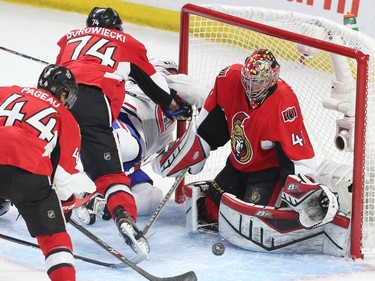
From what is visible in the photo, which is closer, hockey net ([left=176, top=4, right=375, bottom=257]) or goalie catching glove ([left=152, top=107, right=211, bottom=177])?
hockey net ([left=176, top=4, right=375, bottom=257])

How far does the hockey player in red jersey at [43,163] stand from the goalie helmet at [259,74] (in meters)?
0.80

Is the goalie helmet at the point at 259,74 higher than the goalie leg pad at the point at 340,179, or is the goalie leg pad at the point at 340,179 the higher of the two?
the goalie helmet at the point at 259,74

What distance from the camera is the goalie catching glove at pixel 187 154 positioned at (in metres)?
4.67

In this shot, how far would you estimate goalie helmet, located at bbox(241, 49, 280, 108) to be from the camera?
4.25m

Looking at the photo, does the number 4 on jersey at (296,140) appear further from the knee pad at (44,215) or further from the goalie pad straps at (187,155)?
the knee pad at (44,215)

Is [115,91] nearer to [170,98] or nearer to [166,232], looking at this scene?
[170,98]

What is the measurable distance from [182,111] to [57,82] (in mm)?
1091

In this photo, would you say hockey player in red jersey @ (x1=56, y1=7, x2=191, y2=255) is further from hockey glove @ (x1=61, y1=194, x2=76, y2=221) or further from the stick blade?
hockey glove @ (x1=61, y1=194, x2=76, y2=221)

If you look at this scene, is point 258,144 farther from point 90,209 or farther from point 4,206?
point 4,206

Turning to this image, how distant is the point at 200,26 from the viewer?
490cm

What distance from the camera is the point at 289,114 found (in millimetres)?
4293

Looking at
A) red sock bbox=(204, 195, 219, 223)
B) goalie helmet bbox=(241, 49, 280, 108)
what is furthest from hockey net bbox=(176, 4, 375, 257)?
red sock bbox=(204, 195, 219, 223)

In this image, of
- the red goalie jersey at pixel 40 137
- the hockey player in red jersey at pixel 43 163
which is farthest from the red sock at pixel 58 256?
the red goalie jersey at pixel 40 137

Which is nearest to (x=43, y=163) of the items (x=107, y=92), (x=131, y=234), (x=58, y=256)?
(x=58, y=256)
